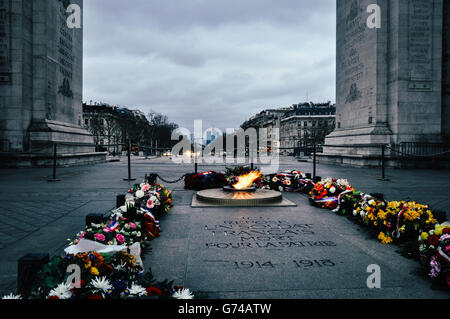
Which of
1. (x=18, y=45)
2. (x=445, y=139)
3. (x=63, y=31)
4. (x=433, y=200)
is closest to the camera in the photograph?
(x=433, y=200)

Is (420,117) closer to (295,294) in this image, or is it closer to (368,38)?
(368,38)

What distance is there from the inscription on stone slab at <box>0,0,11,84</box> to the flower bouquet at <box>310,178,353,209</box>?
18.8 m

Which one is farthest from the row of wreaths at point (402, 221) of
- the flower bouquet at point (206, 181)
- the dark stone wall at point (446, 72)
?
the dark stone wall at point (446, 72)

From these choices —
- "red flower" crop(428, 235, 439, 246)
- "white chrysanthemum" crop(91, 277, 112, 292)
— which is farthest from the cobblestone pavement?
"red flower" crop(428, 235, 439, 246)

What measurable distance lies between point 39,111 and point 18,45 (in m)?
3.84

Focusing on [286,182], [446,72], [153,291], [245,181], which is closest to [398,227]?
[153,291]

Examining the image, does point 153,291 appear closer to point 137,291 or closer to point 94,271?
point 137,291

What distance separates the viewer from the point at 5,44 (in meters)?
17.9

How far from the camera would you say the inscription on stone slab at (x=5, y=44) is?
58.7 feet

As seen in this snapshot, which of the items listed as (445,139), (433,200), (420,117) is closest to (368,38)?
(420,117)

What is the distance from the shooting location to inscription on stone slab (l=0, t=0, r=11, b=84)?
58.7 ft

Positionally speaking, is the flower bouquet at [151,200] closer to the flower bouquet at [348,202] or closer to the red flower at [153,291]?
the red flower at [153,291]

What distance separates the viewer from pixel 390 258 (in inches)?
159

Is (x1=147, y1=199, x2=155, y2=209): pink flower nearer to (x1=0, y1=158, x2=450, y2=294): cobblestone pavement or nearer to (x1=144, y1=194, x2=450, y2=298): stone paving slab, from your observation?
(x1=144, y1=194, x2=450, y2=298): stone paving slab
